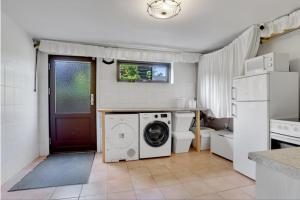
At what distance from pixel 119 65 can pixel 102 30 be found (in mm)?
1085

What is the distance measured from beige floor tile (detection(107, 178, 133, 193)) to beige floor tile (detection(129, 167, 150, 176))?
205 mm

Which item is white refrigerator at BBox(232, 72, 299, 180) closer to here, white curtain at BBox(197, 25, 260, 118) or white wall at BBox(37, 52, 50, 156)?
white curtain at BBox(197, 25, 260, 118)

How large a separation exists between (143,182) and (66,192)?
36.9 inches

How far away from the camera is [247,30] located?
2.72 metres

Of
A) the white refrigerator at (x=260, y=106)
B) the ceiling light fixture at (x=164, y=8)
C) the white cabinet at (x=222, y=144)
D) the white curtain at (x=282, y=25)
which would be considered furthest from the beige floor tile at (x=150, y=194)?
the white curtain at (x=282, y=25)

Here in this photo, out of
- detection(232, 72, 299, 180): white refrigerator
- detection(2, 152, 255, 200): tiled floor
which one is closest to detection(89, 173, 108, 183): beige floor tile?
detection(2, 152, 255, 200): tiled floor

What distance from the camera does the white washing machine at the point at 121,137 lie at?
306 centimetres

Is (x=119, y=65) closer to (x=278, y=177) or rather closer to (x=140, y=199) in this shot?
(x=140, y=199)

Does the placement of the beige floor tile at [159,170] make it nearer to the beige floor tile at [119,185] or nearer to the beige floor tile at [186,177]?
the beige floor tile at [186,177]

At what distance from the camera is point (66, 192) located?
2.07 m

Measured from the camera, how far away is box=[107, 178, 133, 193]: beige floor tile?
215 centimetres

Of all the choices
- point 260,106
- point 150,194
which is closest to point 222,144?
point 260,106

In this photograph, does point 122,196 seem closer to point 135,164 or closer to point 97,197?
point 97,197

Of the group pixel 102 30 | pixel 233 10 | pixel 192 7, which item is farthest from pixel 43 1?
pixel 233 10
